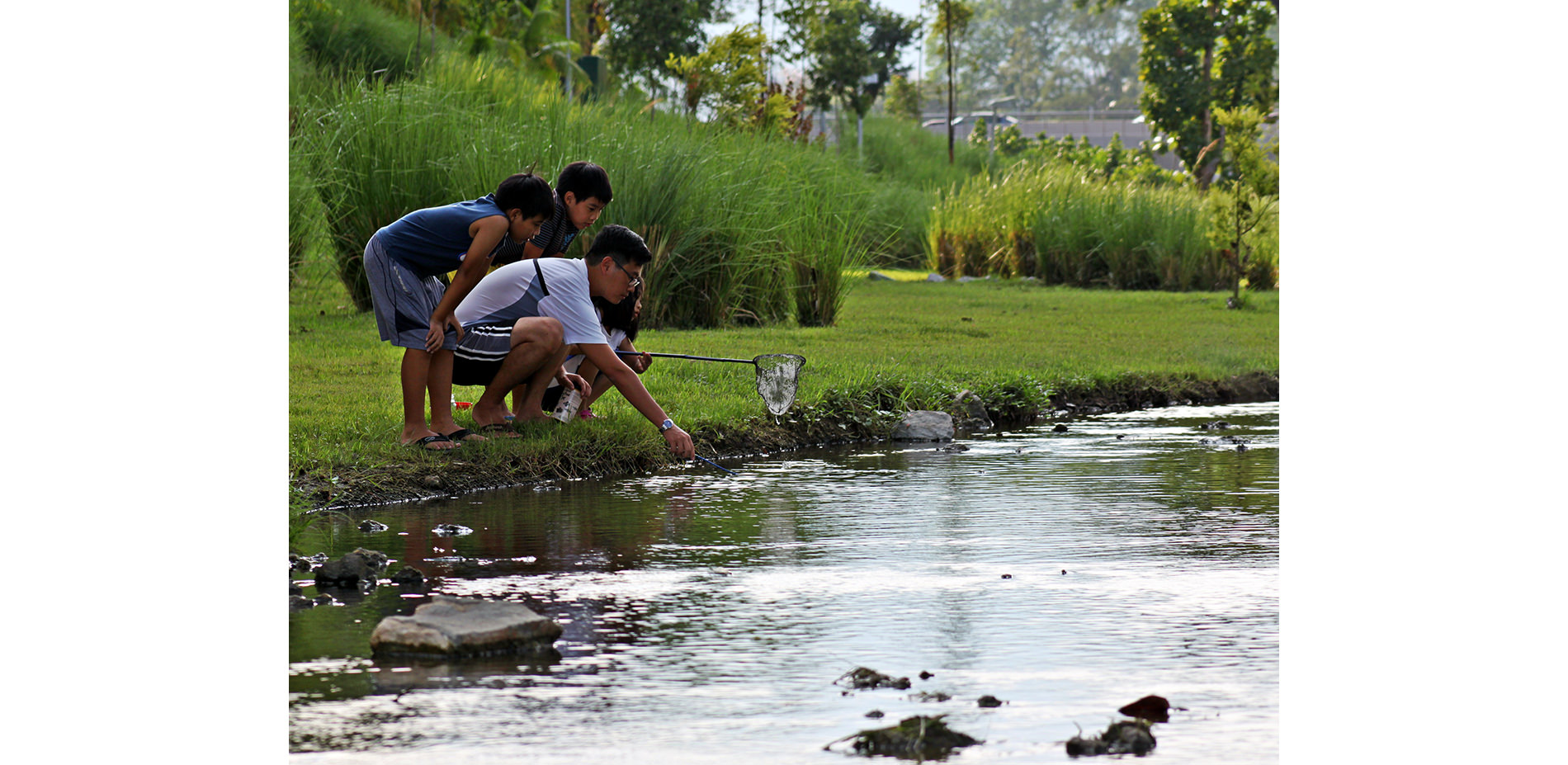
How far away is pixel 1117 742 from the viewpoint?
10.6 feet

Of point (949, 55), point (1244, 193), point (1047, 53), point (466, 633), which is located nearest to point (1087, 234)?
point (1244, 193)

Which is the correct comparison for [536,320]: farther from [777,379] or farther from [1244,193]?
[1244,193]

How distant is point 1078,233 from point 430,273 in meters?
15.4

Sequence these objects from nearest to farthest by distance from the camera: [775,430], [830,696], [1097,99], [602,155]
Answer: [830,696]
[775,430]
[602,155]
[1097,99]

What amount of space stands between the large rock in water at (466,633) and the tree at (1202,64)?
26648 millimetres

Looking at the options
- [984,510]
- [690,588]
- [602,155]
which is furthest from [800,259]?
[690,588]

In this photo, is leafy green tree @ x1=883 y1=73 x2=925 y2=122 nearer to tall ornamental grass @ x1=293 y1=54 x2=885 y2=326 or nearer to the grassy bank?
the grassy bank

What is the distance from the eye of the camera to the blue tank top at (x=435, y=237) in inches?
268

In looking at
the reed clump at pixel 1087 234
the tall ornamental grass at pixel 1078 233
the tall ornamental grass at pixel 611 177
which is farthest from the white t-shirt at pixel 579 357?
the tall ornamental grass at pixel 1078 233

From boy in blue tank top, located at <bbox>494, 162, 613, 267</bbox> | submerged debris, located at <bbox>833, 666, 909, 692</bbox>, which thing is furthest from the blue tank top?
submerged debris, located at <bbox>833, 666, 909, 692</bbox>

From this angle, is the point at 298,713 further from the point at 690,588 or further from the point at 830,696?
the point at 690,588

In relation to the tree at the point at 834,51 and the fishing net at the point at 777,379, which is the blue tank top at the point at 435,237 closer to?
the fishing net at the point at 777,379

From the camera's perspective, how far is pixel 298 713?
135 inches
